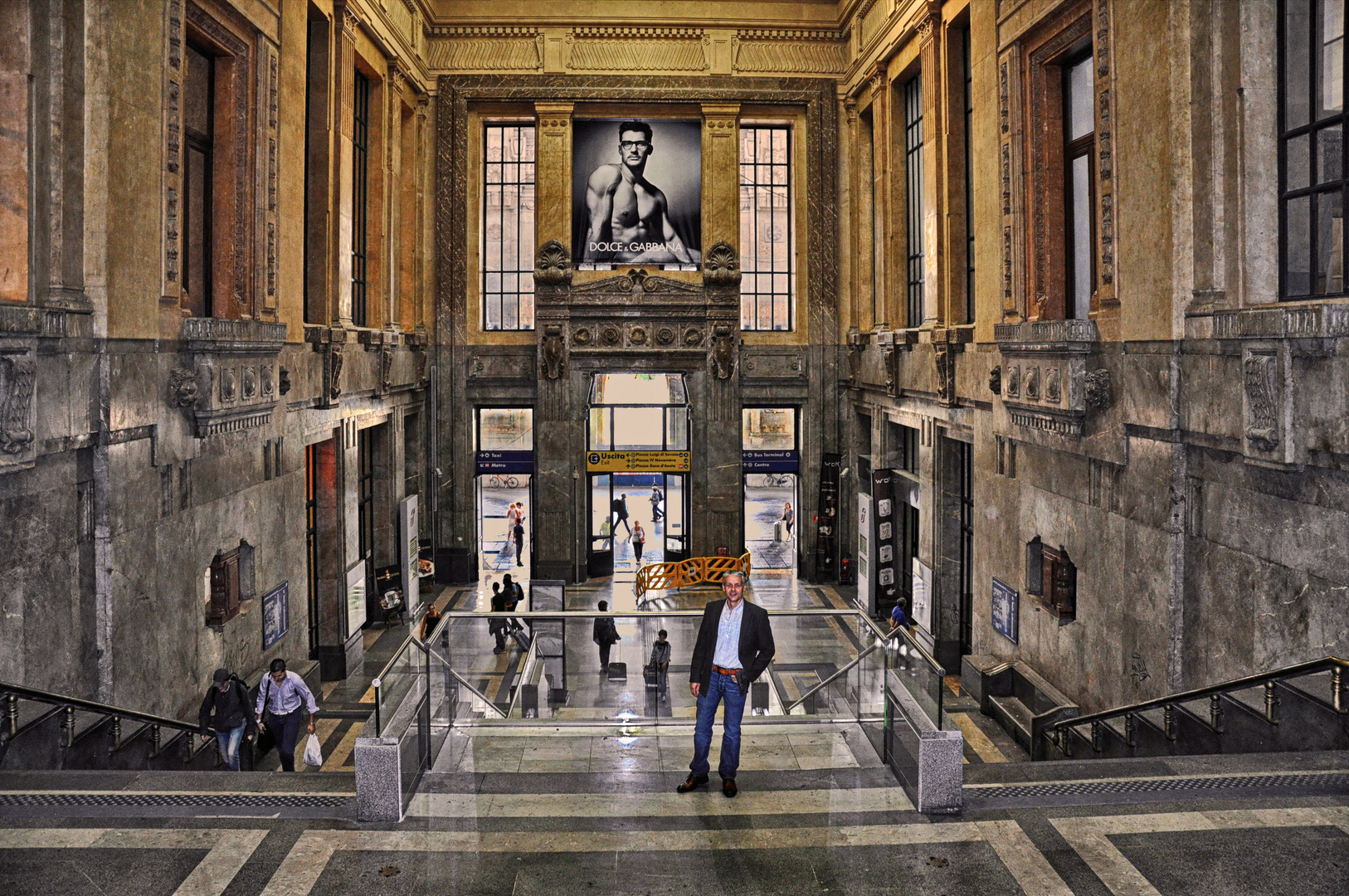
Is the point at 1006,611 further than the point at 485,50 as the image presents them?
No

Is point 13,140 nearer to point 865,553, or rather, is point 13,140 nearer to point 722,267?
point 865,553

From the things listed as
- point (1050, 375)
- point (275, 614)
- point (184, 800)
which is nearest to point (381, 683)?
point (184, 800)

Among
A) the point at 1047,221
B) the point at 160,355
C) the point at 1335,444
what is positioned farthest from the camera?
the point at 1047,221

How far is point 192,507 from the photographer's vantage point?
37.7ft

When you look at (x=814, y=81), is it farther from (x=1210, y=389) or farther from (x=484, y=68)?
(x=1210, y=389)

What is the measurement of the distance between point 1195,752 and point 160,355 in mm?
10526

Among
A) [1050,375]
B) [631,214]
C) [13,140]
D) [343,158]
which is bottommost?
[1050,375]

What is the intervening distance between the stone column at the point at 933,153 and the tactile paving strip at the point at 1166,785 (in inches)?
466

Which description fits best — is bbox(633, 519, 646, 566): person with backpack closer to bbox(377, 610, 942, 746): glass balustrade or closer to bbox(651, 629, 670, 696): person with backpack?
bbox(377, 610, 942, 746): glass balustrade

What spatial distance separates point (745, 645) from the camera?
A: 23.1ft

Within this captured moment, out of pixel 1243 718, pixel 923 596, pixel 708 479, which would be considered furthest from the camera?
pixel 708 479

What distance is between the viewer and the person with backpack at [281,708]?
417 inches

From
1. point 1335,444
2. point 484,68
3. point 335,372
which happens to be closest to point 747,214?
point 484,68

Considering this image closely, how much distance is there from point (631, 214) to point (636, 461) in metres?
5.81
